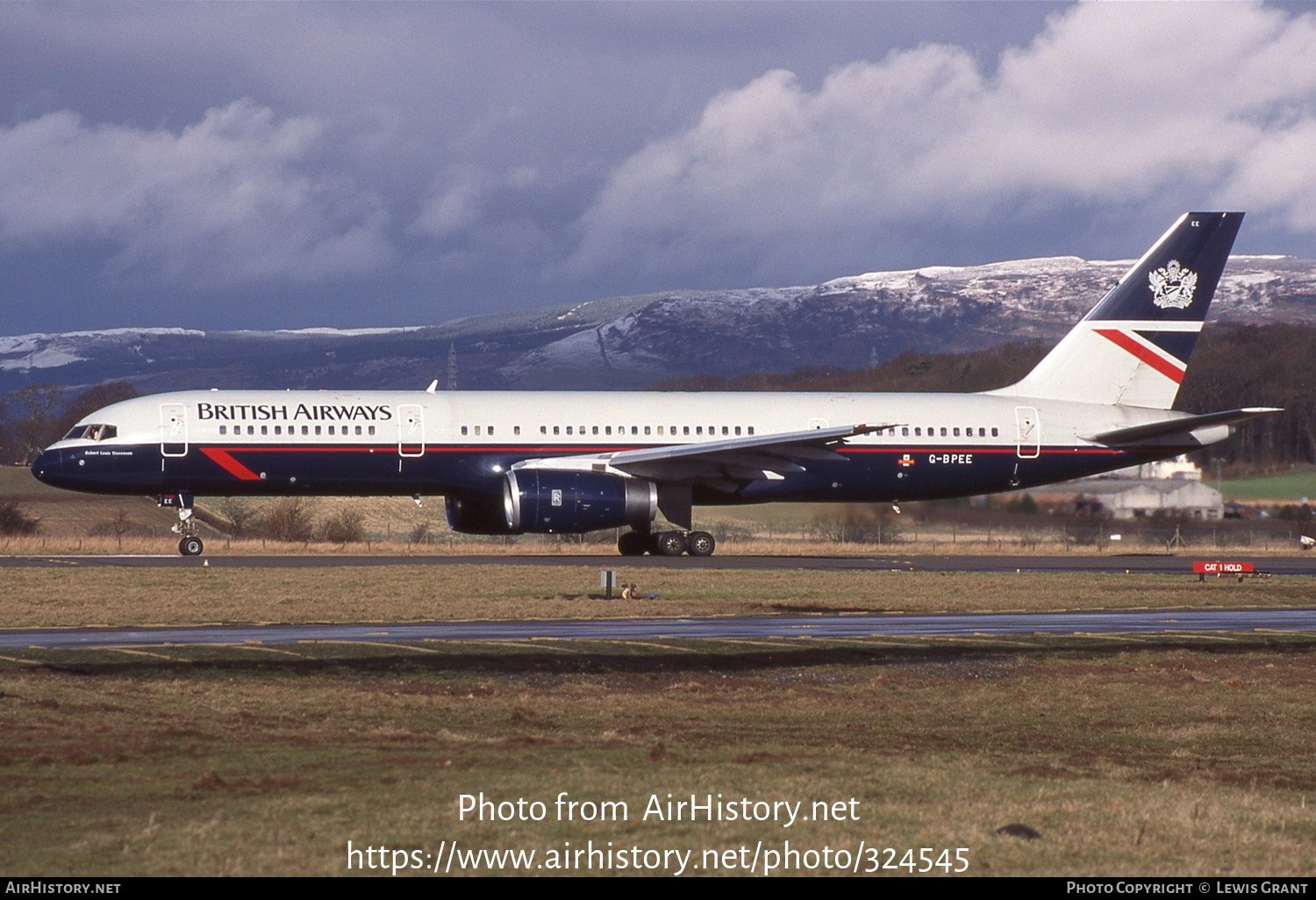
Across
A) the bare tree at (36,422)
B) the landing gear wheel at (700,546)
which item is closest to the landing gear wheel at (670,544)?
the landing gear wheel at (700,546)

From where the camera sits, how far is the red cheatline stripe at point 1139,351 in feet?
148

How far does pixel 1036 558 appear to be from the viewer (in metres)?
44.0

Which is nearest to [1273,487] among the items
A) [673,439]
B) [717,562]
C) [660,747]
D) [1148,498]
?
[1148,498]

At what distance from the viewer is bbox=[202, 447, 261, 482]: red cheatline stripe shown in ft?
127

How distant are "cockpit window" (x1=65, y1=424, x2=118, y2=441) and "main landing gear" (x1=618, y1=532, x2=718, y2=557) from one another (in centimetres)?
1413

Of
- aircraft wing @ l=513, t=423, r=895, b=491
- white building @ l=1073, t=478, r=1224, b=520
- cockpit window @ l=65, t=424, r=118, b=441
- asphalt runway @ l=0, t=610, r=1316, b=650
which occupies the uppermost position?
cockpit window @ l=65, t=424, r=118, b=441

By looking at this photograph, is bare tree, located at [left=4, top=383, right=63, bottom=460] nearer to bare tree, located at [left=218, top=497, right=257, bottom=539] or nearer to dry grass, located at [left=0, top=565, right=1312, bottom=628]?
bare tree, located at [left=218, top=497, right=257, bottom=539]

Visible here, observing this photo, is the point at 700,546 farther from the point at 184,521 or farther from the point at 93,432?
the point at 93,432

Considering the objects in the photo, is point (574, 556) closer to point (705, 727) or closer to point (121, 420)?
point (121, 420)

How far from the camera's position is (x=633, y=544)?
4228cm

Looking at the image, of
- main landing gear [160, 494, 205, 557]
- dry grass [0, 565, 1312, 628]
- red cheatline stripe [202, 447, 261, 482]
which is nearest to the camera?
dry grass [0, 565, 1312, 628]

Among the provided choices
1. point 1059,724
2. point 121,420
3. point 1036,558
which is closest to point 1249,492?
point 1036,558

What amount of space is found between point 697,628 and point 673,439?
18.8 metres

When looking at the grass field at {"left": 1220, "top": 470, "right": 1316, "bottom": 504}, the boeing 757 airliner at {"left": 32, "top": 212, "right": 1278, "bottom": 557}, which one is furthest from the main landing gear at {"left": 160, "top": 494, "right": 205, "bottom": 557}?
the grass field at {"left": 1220, "top": 470, "right": 1316, "bottom": 504}
